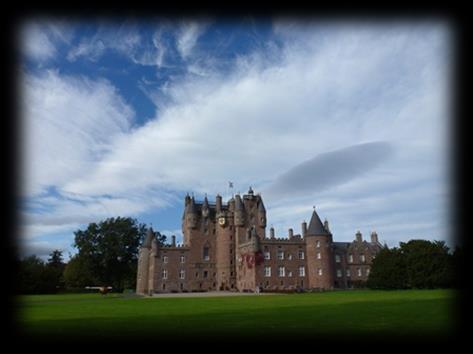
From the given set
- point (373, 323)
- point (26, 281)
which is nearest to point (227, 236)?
point (26, 281)

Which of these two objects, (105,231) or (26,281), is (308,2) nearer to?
(26,281)

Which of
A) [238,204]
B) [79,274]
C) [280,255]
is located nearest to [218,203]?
[238,204]

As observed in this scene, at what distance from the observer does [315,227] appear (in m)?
71.1

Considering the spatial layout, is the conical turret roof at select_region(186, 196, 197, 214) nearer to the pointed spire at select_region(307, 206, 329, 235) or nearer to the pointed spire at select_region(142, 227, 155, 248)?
the pointed spire at select_region(142, 227, 155, 248)

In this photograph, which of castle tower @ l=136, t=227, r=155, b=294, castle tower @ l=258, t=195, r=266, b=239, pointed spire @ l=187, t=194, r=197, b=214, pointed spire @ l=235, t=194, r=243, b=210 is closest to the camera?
castle tower @ l=136, t=227, r=155, b=294

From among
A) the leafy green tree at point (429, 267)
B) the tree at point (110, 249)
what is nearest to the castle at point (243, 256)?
the tree at point (110, 249)

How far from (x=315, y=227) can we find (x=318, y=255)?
481 centimetres

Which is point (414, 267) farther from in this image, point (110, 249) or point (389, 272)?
point (110, 249)

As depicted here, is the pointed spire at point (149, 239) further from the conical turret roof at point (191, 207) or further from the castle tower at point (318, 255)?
the castle tower at point (318, 255)

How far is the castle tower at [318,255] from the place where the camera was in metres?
68.3

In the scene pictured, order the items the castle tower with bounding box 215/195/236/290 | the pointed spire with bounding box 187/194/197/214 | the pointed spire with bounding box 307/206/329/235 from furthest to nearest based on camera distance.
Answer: the pointed spire with bounding box 187/194/197/214
the castle tower with bounding box 215/195/236/290
the pointed spire with bounding box 307/206/329/235

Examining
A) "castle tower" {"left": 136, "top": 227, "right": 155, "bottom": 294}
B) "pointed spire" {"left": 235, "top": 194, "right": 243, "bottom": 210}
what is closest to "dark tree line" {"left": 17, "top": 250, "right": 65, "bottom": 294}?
"castle tower" {"left": 136, "top": 227, "right": 155, "bottom": 294}

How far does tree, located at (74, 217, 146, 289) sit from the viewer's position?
7856 cm

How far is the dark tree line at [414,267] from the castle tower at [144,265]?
3816cm
